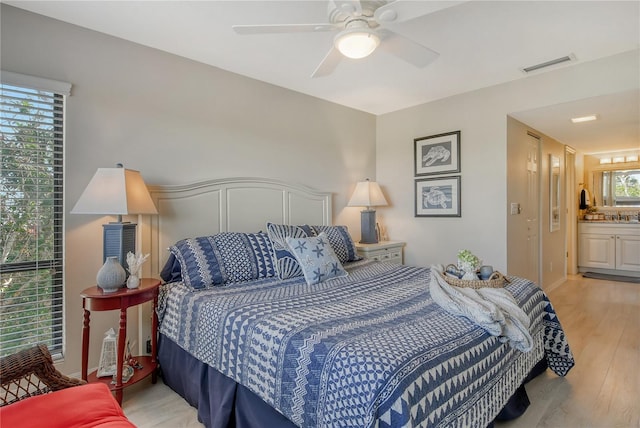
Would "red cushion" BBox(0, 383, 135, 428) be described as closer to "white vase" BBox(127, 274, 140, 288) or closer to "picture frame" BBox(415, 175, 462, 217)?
"white vase" BBox(127, 274, 140, 288)

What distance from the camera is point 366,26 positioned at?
167 centimetres

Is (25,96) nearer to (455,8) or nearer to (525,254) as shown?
(455,8)

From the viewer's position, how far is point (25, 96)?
209cm

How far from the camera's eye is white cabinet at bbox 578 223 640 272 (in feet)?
17.2

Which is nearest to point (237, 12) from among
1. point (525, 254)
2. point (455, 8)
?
point (455, 8)

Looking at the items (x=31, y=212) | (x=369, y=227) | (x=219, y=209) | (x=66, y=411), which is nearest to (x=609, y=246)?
(x=369, y=227)

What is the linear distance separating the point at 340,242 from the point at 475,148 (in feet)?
6.11

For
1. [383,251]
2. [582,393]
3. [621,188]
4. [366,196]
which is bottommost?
[582,393]

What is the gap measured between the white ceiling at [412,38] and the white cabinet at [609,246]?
253 cm

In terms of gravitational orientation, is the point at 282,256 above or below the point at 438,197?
below

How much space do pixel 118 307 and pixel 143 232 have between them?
670 mm

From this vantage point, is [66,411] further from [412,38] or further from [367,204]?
[367,204]

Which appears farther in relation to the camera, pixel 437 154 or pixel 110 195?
pixel 437 154

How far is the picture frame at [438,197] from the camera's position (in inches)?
147
